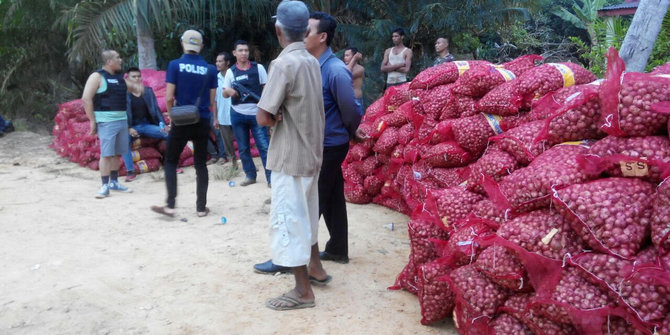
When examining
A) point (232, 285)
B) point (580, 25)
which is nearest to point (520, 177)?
point (232, 285)

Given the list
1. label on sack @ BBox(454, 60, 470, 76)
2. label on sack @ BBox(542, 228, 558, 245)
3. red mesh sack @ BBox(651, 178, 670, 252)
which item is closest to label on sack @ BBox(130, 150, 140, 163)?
label on sack @ BBox(454, 60, 470, 76)

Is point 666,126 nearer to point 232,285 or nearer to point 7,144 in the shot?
point 232,285

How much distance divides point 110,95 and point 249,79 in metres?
1.65

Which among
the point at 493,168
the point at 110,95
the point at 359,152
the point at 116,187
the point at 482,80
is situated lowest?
the point at 116,187

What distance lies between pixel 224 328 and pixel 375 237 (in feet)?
6.26

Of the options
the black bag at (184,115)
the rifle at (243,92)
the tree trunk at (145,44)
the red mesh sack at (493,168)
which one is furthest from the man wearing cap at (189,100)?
the tree trunk at (145,44)

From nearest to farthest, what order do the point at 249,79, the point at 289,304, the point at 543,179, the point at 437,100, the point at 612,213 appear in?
the point at 612,213, the point at 543,179, the point at 289,304, the point at 437,100, the point at 249,79

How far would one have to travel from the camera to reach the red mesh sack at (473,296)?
248 cm

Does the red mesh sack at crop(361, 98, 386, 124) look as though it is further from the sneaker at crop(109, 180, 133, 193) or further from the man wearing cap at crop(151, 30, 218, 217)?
the sneaker at crop(109, 180, 133, 193)

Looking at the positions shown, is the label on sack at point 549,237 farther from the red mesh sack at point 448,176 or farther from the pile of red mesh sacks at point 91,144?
the pile of red mesh sacks at point 91,144

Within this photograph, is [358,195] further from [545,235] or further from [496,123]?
[545,235]

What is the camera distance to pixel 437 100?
174 inches

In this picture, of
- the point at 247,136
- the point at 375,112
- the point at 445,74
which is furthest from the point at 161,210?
the point at 445,74

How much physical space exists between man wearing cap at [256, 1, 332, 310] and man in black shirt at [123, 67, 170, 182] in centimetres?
479
